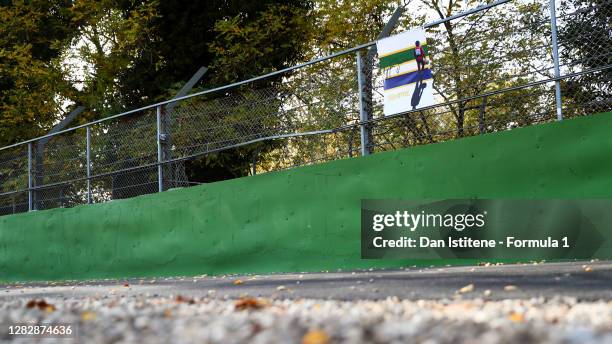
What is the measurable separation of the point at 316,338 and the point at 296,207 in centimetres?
559

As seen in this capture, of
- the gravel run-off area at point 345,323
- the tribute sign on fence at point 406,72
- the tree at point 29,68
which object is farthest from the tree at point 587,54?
the tree at point 29,68

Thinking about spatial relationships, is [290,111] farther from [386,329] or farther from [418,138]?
[386,329]

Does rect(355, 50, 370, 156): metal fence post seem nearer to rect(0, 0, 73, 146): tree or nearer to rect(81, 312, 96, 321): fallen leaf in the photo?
rect(81, 312, 96, 321): fallen leaf

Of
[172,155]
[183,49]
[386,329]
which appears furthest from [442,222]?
[183,49]

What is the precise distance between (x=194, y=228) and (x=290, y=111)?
2.01 meters

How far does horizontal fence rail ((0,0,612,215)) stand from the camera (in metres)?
6.65

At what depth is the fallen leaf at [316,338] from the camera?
2451mm

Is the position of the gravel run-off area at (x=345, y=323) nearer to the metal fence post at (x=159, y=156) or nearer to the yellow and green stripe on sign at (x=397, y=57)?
the yellow and green stripe on sign at (x=397, y=57)

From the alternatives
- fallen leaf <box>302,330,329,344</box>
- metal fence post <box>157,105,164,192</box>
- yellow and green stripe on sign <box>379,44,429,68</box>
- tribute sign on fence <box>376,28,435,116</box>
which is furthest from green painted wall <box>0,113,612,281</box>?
fallen leaf <box>302,330,329,344</box>

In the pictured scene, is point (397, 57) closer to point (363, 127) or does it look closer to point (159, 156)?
point (363, 127)

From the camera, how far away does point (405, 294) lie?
465 cm

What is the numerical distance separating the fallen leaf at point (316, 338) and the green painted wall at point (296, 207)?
461 centimetres

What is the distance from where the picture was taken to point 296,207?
26.5 ft

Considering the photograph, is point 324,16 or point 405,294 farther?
point 324,16
